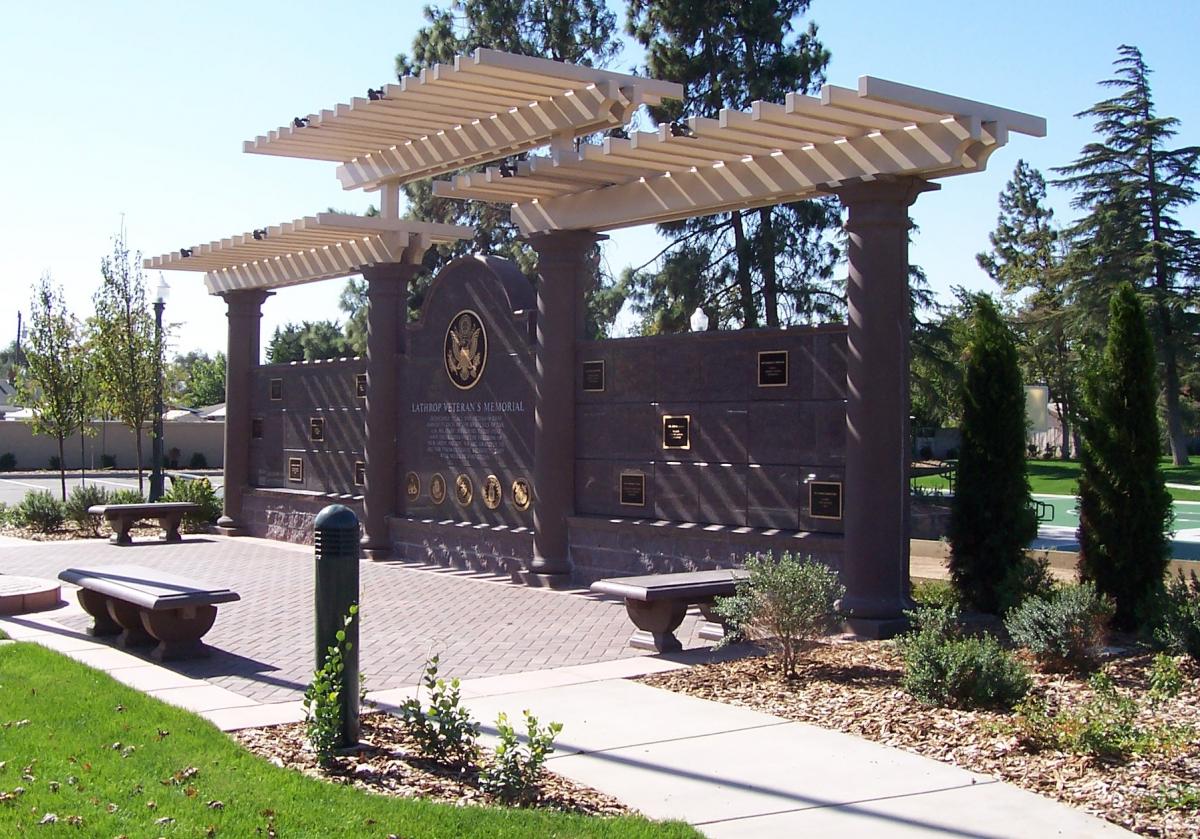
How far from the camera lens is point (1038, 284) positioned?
207 feet

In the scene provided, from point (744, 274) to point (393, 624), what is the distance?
18525 millimetres

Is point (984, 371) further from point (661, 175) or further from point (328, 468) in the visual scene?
point (328, 468)

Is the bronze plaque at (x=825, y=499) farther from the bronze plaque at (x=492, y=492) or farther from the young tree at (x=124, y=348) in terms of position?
the young tree at (x=124, y=348)

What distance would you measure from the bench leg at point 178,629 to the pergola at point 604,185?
199 inches

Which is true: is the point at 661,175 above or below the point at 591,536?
above

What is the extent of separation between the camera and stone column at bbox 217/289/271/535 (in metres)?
21.2

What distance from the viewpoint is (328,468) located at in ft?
63.3

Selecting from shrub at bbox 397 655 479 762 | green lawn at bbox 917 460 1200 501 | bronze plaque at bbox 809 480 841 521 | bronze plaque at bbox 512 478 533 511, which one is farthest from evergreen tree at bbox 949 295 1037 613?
green lawn at bbox 917 460 1200 501

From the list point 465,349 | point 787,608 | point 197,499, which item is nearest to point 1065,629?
point 787,608

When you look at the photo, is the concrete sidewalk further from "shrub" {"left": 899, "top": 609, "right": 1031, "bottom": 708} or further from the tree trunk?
the tree trunk

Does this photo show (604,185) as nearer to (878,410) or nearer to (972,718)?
(878,410)

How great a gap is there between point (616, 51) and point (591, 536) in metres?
23.4

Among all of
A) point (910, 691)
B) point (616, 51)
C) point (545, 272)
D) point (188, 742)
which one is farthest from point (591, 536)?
point (616, 51)

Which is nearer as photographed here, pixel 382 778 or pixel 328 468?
pixel 382 778
